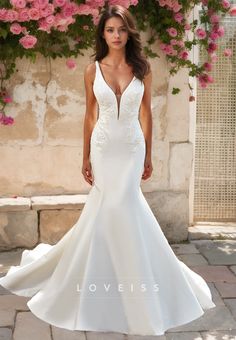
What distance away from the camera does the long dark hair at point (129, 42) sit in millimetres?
3227

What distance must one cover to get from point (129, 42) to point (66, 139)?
5.42 ft

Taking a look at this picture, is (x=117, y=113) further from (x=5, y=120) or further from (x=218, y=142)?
(x=218, y=142)

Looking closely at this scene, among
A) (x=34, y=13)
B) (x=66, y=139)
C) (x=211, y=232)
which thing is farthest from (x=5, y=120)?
(x=211, y=232)

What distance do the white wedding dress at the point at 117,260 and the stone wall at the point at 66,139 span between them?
1452mm

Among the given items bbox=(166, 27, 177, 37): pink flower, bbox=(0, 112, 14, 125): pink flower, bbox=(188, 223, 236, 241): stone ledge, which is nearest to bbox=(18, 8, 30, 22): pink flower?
bbox=(0, 112, 14, 125): pink flower

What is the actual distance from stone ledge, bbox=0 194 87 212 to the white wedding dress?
122 centimetres

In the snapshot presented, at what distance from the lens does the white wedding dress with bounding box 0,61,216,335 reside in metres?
3.09

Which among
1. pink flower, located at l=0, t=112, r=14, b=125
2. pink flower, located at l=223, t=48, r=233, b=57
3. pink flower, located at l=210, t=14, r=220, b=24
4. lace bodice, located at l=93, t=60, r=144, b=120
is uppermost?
pink flower, located at l=210, t=14, r=220, b=24

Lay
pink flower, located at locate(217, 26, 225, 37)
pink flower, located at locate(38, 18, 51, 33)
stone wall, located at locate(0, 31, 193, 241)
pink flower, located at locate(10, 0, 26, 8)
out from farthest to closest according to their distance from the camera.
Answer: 1. pink flower, located at locate(217, 26, 225, 37)
2. stone wall, located at locate(0, 31, 193, 241)
3. pink flower, located at locate(38, 18, 51, 33)
4. pink flower, located at locate(10, 0, 26, 8)

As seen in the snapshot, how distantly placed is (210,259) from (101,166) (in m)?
1.66

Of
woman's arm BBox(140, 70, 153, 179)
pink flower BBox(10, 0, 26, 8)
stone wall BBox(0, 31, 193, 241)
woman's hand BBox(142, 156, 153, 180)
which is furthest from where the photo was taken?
stone wall BBox(0, 31, 193, 241)

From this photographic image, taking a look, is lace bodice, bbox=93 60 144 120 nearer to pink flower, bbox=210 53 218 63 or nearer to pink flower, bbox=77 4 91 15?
pink flower, bbox=77 4 91 15

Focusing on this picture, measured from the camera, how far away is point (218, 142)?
5430 mm

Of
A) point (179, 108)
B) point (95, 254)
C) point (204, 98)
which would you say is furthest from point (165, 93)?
point (95, 254)
